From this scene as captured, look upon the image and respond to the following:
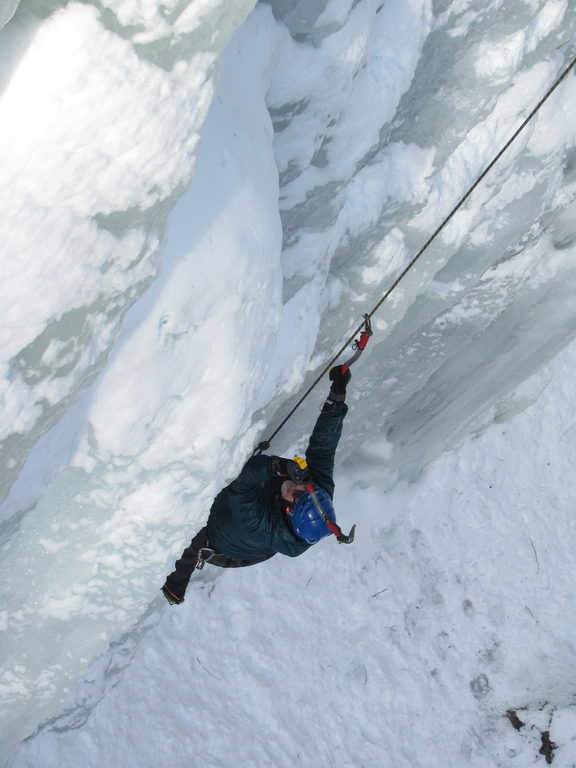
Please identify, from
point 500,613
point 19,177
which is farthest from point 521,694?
point 19,177

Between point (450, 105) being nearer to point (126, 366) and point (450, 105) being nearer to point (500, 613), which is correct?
point (126, 366)

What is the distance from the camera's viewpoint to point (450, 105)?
10.9 feet

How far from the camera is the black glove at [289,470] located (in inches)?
132

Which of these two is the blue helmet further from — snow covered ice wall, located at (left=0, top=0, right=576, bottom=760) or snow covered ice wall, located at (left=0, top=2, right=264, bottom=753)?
snow covered ice wall, located at (left=0, top=2, right=264, bottom=753)

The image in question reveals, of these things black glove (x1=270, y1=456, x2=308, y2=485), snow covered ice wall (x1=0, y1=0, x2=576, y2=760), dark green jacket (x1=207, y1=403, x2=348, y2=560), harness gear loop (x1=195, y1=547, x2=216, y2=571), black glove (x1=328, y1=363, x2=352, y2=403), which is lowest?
harness gear loop (x1=195, y1=547, x2=216, y2=571)

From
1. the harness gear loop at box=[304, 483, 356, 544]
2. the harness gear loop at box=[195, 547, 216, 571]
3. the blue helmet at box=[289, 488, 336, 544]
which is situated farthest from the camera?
the harness gear loop at box=[195, 547, 216, 571]

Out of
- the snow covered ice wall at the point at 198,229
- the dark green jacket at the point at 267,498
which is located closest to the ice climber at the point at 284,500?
the dark green jacket at the point at 267,498

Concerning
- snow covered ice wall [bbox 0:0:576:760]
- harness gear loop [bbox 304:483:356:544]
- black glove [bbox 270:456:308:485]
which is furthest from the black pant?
harness gear loop [bbox 304:483:356:544]

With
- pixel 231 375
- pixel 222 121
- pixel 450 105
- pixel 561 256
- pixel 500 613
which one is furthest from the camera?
pixel 500 613

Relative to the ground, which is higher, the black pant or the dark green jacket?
the dark green jacket

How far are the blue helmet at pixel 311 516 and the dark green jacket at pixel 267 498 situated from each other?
196 millimetres

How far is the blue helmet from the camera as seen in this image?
123 inches

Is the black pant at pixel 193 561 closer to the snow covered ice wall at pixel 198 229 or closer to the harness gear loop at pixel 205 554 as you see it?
the harness gear loop at pixel 205 554

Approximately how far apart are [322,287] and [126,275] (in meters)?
1.61
